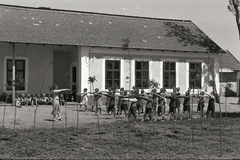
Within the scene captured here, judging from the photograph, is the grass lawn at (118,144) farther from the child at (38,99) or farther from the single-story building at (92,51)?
the child at (38,99)

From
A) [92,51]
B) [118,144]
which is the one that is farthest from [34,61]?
[118,144]

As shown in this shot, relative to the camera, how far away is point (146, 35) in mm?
23656

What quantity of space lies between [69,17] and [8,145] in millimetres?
16560

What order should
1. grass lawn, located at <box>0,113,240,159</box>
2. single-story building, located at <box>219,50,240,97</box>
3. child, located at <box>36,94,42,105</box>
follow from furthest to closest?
single-story building, located at <box>219,50,240,97</box>
child, located at <box>36,94,42,105</box>
grass lawn, located at <box>0,113,240,159</box>

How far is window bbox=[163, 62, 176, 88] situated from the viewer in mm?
22969

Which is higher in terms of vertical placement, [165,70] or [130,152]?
[165,70]

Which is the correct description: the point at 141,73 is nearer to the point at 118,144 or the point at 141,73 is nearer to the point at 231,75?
the point at 118,144

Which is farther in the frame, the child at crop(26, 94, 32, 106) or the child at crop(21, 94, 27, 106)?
the child at crop(26, 94, 32, 106)

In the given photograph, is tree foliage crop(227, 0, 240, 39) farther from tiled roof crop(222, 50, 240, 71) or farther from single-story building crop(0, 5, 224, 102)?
tiled roof crop(222, 50, 240, 71)

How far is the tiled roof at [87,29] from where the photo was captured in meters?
20.1

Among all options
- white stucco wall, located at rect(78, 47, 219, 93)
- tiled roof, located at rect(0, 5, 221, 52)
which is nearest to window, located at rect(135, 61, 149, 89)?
white stucco wall, located at rect(78, 47, 219, 93)

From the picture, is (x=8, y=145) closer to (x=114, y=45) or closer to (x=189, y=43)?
(x=114, y=45)

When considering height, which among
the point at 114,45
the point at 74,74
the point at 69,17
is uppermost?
the point at 69,17

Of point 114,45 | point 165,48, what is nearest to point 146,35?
point 165,48
